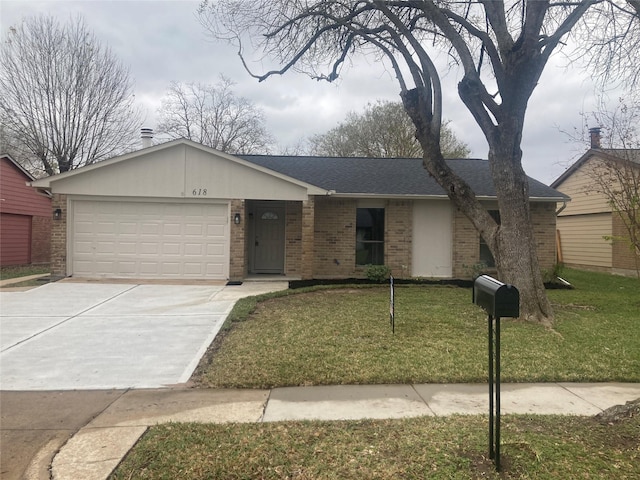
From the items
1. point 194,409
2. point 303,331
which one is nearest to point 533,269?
point 303,331

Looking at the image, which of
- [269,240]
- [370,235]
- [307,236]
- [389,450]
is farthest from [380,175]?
[389,450]

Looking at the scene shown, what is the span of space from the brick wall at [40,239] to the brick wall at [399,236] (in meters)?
15.6

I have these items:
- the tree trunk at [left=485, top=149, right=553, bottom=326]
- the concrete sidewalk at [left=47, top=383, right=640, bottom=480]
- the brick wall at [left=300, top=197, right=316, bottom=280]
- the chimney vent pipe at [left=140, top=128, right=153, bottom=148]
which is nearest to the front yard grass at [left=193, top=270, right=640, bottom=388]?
the concrete sidewalk at [left=47, top=383, right=640, bottom=480]

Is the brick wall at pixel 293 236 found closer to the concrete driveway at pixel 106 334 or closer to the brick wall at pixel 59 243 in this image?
the concrete driveway at pixel 106 334

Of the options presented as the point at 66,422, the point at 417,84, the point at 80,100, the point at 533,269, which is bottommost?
the point at 66,422

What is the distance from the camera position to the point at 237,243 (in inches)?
493

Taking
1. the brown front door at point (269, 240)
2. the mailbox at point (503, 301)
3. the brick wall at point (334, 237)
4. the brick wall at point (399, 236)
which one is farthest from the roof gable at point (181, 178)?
the mailbox at point (503, 301)

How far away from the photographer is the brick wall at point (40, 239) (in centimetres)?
1903

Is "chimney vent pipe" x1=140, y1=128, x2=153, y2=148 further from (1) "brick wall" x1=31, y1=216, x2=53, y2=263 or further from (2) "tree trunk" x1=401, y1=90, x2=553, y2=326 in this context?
(2) "tree trunk" x1=401, y1=90, x2=553, y2=326

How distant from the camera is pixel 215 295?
406 inches

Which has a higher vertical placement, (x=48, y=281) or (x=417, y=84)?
(x=417, y=84)

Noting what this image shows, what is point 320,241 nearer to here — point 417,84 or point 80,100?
point 417,84

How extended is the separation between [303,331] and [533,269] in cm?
453

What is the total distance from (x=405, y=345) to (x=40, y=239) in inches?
753
